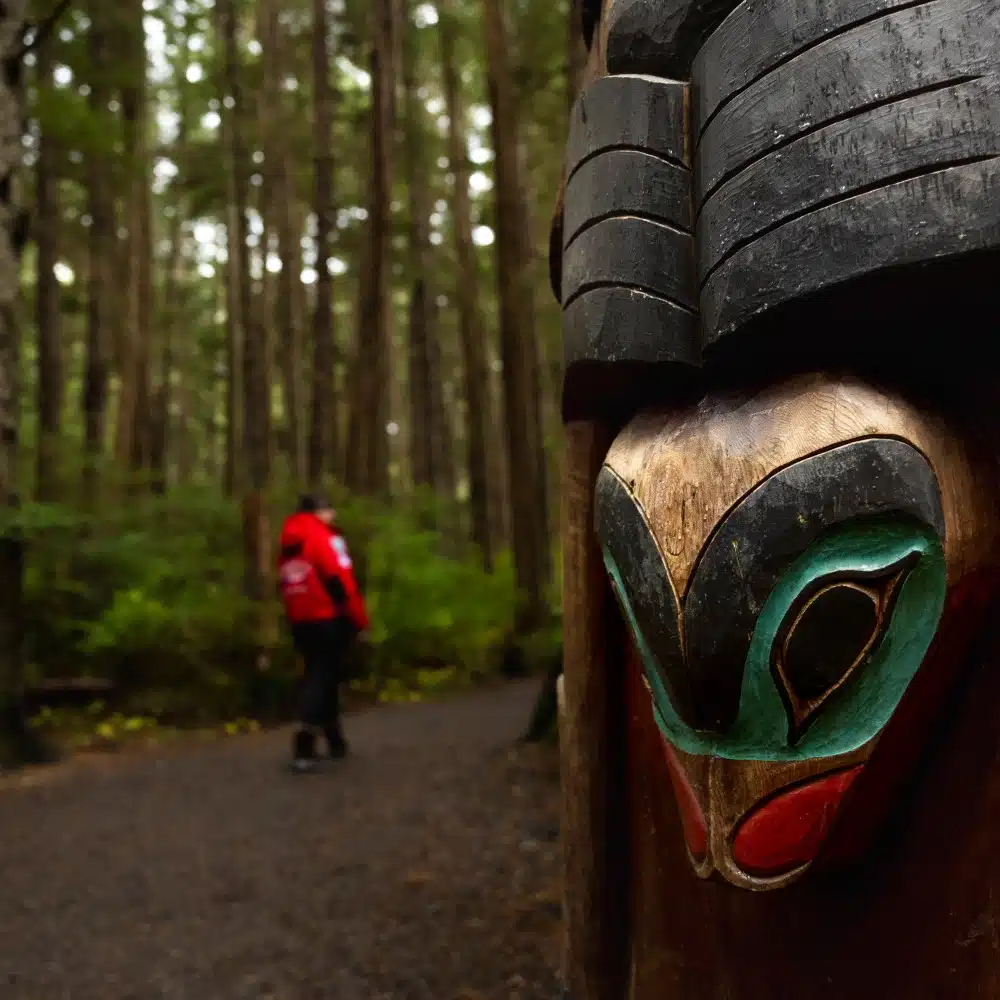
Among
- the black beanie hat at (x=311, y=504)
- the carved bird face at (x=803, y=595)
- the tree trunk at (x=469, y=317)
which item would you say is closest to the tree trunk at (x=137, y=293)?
the tree trunk at (x=469, y=317)

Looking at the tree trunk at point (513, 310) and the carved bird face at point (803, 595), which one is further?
the tree trunk at point (513, 310)

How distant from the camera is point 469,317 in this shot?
12094 millimetres

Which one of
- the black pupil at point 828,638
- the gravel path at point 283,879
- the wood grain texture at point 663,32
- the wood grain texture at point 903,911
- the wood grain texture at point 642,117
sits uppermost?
the wood grain texture at point 663,32

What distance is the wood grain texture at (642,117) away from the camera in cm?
121

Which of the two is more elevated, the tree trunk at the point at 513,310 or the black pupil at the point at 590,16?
the tree trunk at the point at 513,310

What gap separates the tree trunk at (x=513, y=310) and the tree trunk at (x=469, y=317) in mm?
2417

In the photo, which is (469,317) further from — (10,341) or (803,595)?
(803,595)

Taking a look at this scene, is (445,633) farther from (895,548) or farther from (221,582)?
(895,548)

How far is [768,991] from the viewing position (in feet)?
3.96

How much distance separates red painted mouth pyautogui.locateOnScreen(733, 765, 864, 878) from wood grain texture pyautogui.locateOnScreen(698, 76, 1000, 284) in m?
0.60

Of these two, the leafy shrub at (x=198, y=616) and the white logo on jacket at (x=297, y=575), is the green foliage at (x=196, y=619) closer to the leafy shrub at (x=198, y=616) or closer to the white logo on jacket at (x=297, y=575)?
the leafy shrub at (x=198, y=616)

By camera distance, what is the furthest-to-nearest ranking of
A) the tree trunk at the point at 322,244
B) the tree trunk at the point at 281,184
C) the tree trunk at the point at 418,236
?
the tree trunk at the point at 418,236
the tree trunk at the point at 281,184
the tree trunk at the point at 322,244

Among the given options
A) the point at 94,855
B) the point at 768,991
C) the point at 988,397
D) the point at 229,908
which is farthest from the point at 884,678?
the point at 94,855

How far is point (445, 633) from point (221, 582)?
211cm
